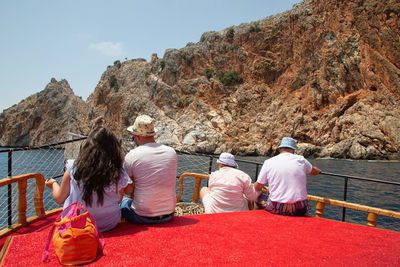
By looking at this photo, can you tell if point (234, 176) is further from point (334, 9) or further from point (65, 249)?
point (334, 9)

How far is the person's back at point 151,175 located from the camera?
301 cm

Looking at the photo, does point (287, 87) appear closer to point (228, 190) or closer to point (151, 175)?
point (228, 190)

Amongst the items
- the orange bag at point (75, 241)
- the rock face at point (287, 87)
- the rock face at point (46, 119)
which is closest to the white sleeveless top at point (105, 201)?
the orange bag at point (75, 241)

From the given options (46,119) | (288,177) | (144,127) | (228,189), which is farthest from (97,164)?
(46,119)

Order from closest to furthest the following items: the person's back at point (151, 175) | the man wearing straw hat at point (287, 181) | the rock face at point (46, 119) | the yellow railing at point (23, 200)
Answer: the person's back at point (151, 175) < the yellow railing at point (23, 200) < the man wearing straw hat at point (287, 181) < the rock face at point (46, 119)

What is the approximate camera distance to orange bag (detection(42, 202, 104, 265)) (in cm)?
210

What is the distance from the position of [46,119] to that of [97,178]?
76.6 metres

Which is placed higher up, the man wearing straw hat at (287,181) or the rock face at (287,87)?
the rock face at (287,87)

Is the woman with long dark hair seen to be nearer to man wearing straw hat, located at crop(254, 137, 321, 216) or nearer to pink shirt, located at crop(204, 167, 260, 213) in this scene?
pink shirt, located at crop(204, 167, 260, 213)

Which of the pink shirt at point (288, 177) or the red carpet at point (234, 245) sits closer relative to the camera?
the red carpet at point (234, 245)

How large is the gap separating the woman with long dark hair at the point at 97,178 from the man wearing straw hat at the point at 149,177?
21 cm

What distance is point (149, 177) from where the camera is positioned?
9.87 ft

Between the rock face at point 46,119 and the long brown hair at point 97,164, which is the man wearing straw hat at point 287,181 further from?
the rock face at point 46,119

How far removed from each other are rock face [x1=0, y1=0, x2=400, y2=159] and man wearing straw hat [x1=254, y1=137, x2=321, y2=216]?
105ft
